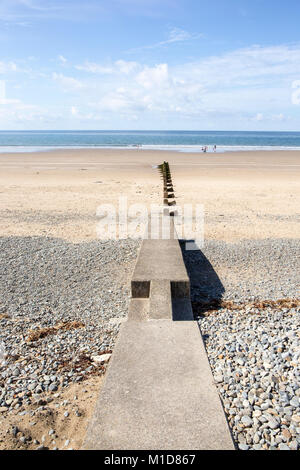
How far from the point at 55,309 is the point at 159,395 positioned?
3.60 metres

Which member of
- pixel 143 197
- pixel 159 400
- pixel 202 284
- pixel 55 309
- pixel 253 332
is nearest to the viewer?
pixel 159 400

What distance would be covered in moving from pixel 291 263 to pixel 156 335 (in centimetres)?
520

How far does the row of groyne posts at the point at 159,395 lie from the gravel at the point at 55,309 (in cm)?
77

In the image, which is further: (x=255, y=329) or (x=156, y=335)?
(x=255, y=329)

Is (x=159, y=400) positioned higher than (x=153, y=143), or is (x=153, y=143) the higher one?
(x=153, y=143)

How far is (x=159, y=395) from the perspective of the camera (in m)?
3.50

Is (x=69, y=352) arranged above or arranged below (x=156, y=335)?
below

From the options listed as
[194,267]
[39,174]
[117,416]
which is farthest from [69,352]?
[39,174]

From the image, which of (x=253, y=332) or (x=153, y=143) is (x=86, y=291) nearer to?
(x=253, y=332)

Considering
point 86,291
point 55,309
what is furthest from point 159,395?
point 86,291

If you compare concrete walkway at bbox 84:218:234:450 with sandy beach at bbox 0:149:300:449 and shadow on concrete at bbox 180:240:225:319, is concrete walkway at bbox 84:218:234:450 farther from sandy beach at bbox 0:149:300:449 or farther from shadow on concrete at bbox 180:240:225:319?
shadow on concrete at bbox 180:240:225:319

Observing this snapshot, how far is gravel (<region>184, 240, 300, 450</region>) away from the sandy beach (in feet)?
0.07
